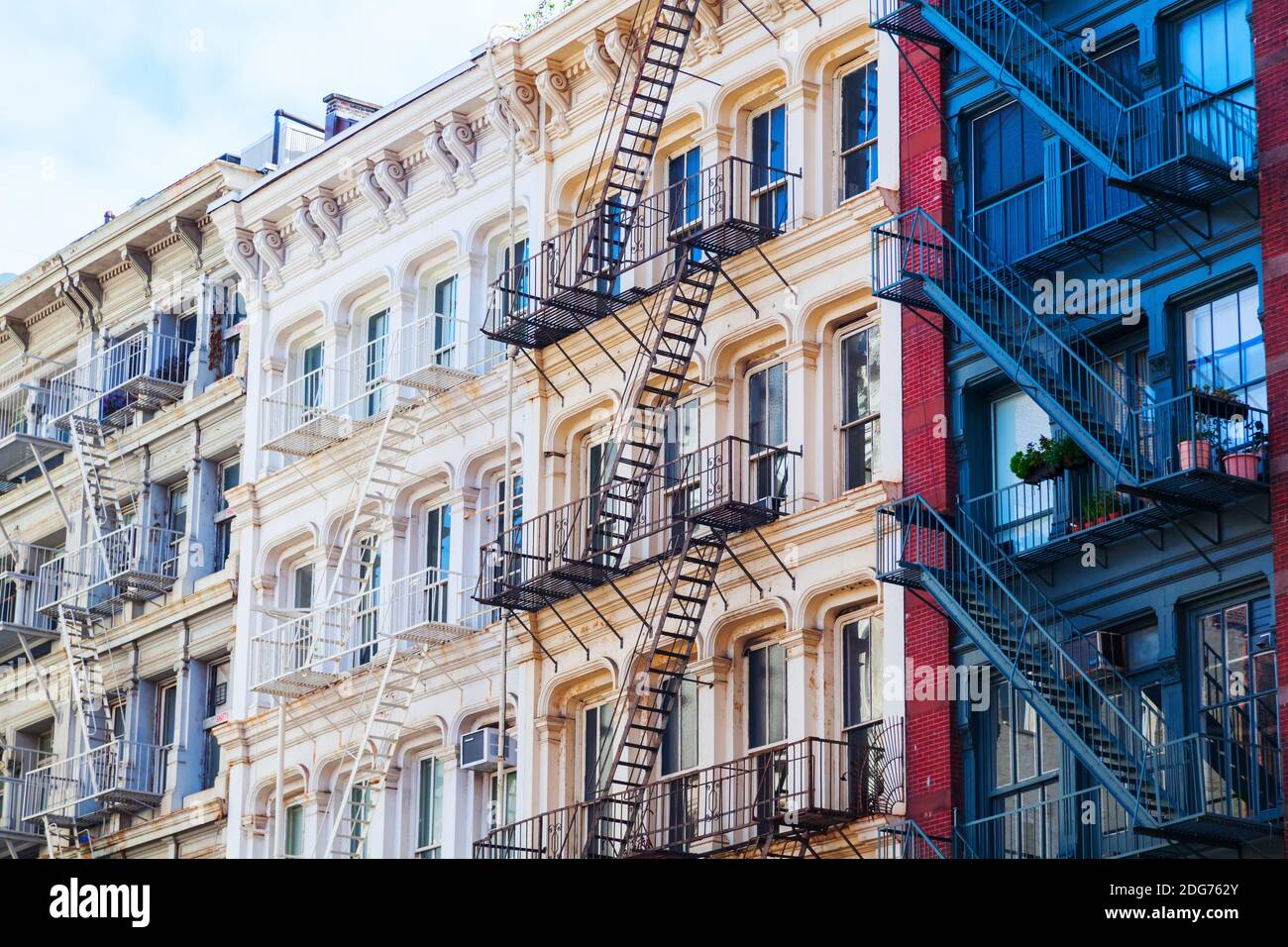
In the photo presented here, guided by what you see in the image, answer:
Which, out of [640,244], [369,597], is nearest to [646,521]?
[640,244]

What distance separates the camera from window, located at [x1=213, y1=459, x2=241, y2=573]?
160ft

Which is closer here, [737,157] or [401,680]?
[737,157]

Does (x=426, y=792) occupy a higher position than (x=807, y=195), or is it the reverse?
(x=807, y=195)

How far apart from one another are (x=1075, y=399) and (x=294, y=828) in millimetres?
18091

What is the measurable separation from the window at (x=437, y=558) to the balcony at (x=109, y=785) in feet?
23.2

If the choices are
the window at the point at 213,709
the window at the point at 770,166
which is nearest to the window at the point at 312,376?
the window at the point at 213,709

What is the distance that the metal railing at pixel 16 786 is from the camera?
50281 mm

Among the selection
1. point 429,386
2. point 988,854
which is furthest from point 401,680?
point 988,854

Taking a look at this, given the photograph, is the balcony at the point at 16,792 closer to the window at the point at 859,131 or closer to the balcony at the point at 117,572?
the balcony at the point at 117,572

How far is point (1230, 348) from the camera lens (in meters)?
30.9

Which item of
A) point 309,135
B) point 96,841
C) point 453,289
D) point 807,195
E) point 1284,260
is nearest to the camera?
point 1284,260

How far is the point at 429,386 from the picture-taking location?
43500 millimetres

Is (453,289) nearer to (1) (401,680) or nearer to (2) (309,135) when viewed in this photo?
(1) (401,680)

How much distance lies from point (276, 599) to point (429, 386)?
18.3 feet
